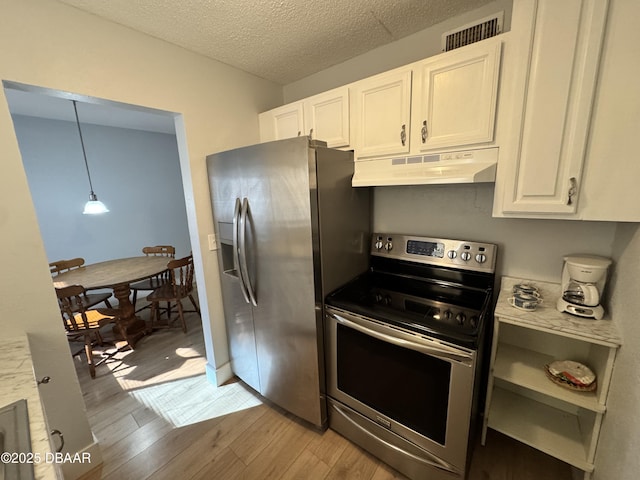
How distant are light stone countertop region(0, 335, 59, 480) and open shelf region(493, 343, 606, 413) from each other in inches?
70.7

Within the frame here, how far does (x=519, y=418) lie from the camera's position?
148 cm

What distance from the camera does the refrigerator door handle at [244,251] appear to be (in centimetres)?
167

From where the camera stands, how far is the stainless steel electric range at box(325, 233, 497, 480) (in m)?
1.17

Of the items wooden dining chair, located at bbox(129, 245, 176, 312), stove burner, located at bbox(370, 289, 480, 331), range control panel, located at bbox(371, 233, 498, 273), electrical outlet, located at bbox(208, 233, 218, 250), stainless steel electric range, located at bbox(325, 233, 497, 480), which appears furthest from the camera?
wooden dining chair, located at bbox(129, 245, 176, 312)

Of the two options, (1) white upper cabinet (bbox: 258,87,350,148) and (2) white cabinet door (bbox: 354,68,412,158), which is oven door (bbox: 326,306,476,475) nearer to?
(2) white cabinet door (bbox: 354,68,412,158)

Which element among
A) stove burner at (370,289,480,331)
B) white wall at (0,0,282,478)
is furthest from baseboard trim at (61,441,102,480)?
stove burner at (370,289,480,331)

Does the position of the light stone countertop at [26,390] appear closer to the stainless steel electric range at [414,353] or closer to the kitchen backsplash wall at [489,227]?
the stainless steel electric range at [414,353]

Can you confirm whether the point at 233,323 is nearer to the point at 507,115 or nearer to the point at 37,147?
the point at 507,115

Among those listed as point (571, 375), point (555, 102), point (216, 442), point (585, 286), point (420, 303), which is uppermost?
point (555, 102)

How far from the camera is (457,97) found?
1.29 meters

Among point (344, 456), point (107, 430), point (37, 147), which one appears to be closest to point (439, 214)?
point (344, 456)

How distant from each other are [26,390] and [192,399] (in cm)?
135

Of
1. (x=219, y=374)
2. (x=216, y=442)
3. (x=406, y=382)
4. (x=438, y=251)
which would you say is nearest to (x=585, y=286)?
(x=438, y=251)

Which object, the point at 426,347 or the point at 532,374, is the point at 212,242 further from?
the point at 532,374
